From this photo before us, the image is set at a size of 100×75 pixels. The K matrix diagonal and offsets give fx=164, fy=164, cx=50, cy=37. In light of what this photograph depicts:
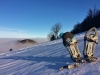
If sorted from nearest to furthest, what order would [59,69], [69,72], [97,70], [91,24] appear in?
[97,70] → [69,72] → [59,69] → [91,24]

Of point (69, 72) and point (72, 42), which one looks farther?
point (72, 42)

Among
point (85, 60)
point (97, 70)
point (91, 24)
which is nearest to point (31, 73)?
point (85, 60)

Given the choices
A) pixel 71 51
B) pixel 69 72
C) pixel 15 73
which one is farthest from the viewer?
pixel 15 73

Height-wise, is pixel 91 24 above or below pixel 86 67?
above

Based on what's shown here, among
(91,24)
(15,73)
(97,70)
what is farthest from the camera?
(91,24)

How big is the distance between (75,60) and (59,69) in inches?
17.6

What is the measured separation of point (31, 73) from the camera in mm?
3793

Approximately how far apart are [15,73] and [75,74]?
179 cm

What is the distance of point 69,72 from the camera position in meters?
3.22

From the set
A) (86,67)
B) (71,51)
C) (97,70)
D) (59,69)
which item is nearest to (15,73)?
(59,69)

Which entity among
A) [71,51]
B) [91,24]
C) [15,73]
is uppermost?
[91,24]

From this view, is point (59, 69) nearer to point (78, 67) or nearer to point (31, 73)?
point (78, 67)

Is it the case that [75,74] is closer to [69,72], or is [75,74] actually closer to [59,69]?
[69,72]

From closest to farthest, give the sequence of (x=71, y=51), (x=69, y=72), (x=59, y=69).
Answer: (x=69, y=72)
(x=59, y=69)
(x=71, y=51)
